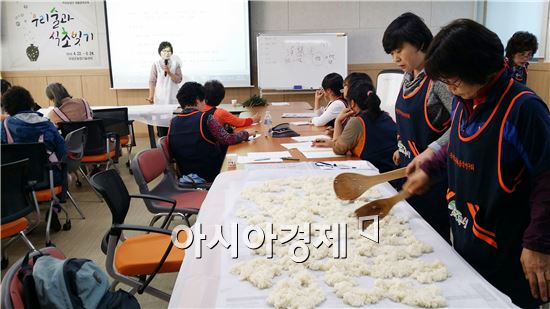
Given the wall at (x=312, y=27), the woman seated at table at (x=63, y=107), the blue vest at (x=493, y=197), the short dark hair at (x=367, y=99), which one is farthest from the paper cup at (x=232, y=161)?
the wall at (x=312, y=27)

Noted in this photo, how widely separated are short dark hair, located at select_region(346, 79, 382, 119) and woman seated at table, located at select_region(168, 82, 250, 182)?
0.98 meters

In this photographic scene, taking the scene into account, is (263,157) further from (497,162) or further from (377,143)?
(497,162)

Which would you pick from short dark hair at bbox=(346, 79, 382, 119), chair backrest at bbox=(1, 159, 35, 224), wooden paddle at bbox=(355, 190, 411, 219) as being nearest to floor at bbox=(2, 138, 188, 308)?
chair backrest at bbox=(1, 159, 35, 224)

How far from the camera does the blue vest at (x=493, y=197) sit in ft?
3.89

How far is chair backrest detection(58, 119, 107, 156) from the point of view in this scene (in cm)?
428

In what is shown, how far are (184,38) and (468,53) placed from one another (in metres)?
6.80

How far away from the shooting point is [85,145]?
448 centimetres

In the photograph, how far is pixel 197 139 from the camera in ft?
10.5

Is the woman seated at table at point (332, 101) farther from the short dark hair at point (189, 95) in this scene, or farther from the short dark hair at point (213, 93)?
the short dark hair at point (189, 95)

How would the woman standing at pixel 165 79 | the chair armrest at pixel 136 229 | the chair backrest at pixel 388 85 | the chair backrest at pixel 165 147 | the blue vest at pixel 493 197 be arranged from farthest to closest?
the chair backrest at pixel 388 85
the woman standing at pixel 165 79
the chair backrest at pixel 165 147
the chair armrest at pixel 136 229
the blue vest at pixel 493 197

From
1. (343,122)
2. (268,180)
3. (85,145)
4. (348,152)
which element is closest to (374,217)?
(268,180)

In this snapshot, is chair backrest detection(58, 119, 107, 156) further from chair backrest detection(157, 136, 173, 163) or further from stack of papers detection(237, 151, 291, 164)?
stack of papers detection(237, 151, 291, 164)

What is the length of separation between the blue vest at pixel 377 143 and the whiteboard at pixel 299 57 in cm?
485

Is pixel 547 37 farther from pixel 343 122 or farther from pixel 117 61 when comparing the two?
pixel 117 61
